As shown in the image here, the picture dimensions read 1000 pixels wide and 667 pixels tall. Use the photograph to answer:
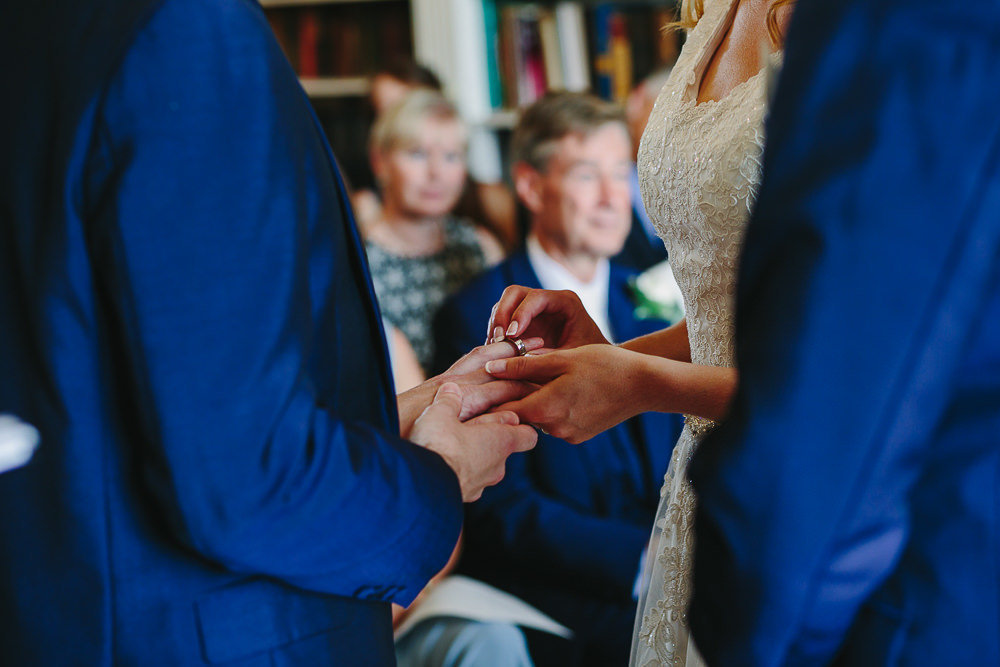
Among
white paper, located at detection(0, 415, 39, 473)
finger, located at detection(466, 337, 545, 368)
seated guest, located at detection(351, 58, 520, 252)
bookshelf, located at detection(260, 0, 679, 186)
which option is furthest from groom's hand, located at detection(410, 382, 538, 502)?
bookshelf, located at detection(260, 0, 679, 186)

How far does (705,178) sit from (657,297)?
128 cm

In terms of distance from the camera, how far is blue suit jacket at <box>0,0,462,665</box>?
2.19 feet

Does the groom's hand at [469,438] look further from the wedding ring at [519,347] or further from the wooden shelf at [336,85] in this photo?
the wooden shelf at [336,85]

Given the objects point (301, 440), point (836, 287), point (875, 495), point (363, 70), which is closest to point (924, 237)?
point (836, 287)

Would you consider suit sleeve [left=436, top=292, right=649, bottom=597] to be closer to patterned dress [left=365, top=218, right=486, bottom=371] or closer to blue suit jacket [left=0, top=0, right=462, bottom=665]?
patterned dress [left=365, top=218, right=486, bottom=371]

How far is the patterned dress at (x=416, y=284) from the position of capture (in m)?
2.77

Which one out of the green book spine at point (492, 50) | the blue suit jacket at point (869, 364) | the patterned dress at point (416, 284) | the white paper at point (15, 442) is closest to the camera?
the blue suit jacket at point (869, 364)

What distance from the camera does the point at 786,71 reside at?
62cm

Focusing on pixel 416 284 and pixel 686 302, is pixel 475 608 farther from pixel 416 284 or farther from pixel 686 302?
pixel 416 284

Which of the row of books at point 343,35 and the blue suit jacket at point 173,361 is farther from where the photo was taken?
the row of books at point 343,35

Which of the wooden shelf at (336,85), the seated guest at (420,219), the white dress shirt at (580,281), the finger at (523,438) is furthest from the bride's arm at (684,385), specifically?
the wooden shelf at (336,85)

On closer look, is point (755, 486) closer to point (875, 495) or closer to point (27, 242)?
point (875, 495)

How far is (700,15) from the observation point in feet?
4.14

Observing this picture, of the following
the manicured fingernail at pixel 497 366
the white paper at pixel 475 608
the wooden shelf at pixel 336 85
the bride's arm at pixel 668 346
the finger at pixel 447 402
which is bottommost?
the white paper at pixel 475 608
